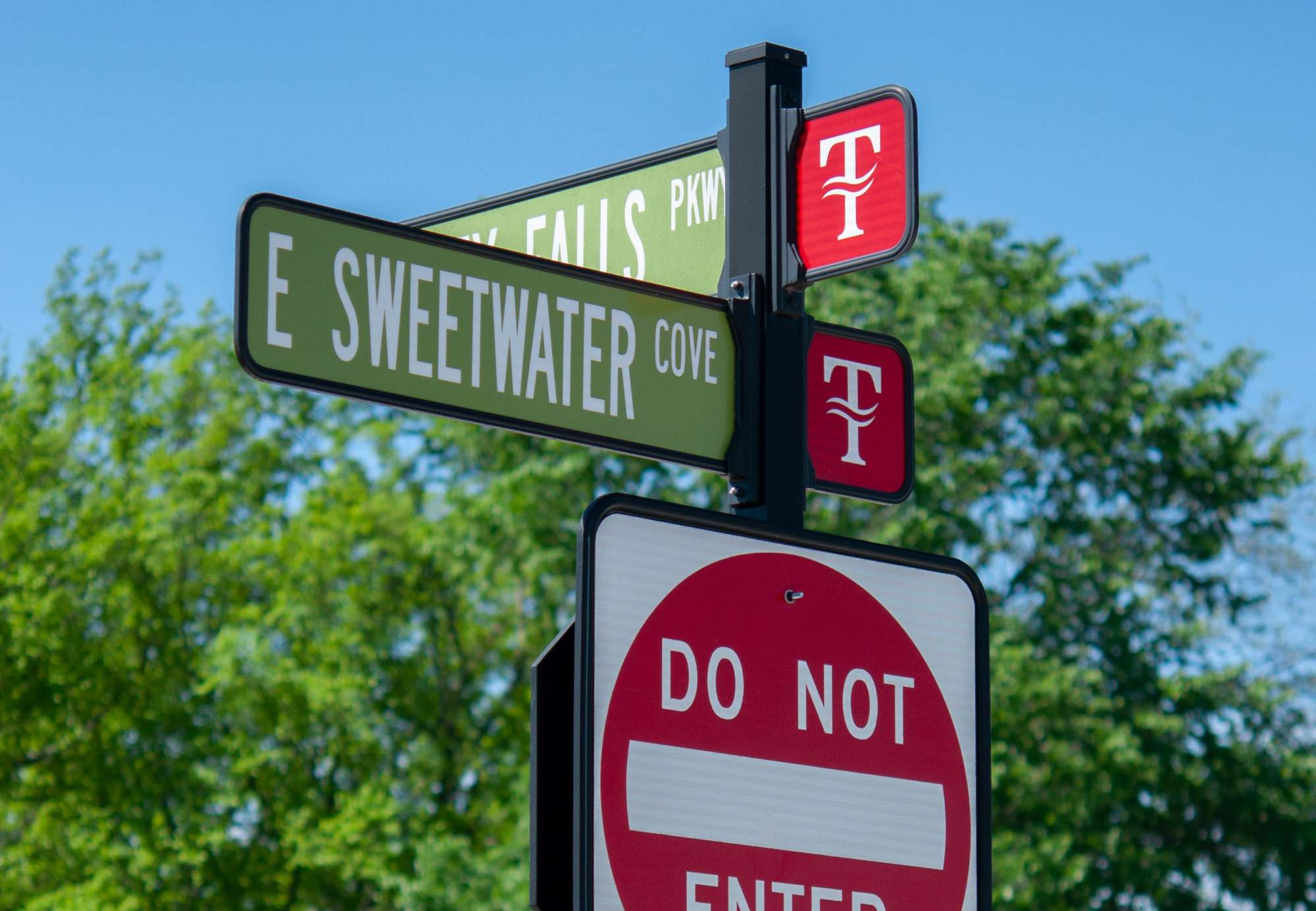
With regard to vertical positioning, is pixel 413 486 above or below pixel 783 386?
above

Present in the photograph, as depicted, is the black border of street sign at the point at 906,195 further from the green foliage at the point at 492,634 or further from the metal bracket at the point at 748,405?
the green foliage at the point at 492,634

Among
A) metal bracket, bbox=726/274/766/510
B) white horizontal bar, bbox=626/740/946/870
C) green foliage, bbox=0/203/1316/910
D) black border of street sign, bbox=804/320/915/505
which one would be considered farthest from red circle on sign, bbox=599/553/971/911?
green foliage, bbox=0/203/1316/910

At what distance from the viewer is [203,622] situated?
24.2m

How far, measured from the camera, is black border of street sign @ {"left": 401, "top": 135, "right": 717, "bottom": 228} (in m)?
3.36

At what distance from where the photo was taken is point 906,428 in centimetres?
317

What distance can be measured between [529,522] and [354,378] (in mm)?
18513

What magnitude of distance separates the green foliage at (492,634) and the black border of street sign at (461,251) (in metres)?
16.0

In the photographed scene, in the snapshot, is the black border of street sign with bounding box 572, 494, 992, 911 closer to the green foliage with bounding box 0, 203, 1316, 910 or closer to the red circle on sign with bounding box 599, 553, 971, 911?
the red circle on sign with bounding box 599, 553, 971, 911

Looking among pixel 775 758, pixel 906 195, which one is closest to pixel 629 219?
pixel 906 195

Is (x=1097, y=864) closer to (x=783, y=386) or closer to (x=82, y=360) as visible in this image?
(x=82, y=360)

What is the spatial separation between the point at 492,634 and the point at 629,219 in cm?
2180

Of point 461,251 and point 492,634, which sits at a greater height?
point 492,634

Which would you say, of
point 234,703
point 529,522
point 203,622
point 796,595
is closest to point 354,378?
point 796,595

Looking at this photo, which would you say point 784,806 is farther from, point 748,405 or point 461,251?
point 461,251
